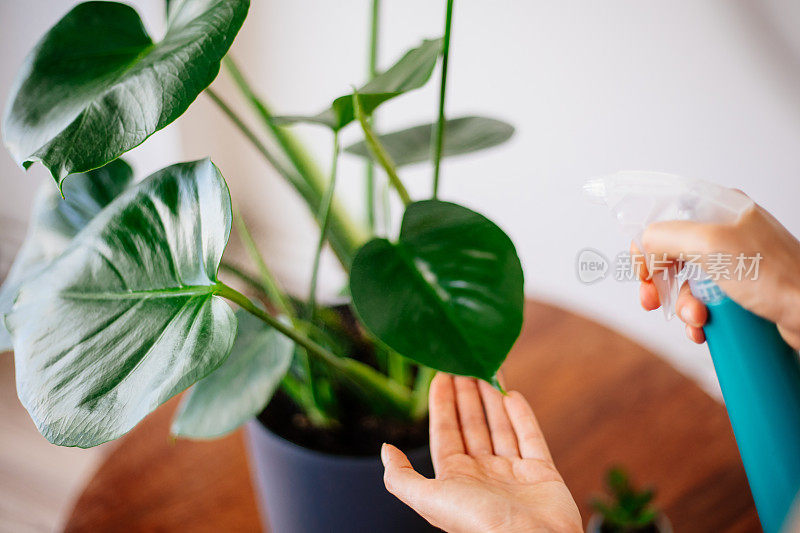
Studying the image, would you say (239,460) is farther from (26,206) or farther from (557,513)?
(26,206)

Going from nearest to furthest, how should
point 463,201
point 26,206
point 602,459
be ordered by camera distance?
point 602,459, point 463,201, point 26,206

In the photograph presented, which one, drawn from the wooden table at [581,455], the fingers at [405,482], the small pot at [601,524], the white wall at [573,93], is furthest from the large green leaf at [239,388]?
the white wall at [573,93]

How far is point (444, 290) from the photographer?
1.31 ft

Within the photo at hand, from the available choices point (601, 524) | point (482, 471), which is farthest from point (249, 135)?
point (601, 524)

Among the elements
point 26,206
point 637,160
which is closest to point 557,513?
point 637,160

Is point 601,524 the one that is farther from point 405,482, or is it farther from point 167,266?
point 167,266

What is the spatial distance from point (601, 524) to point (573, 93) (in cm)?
63

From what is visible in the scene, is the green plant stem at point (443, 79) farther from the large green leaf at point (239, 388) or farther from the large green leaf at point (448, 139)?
the large green leaf at point (239, 388)

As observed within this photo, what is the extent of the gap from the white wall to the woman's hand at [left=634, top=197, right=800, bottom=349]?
1.65 ft

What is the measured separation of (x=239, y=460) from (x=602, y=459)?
0.42 meters

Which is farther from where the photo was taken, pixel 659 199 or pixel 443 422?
pixel 443 422

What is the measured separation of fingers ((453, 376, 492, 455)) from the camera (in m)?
0.46

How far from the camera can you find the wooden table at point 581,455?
648mm

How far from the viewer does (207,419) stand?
0.47 m
